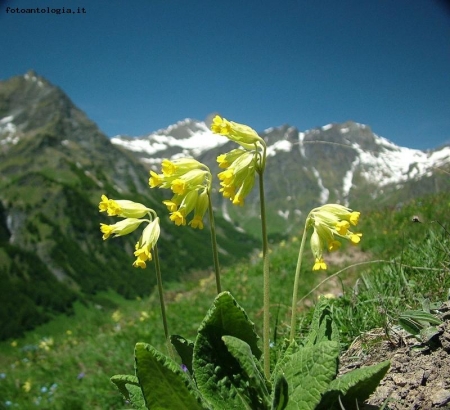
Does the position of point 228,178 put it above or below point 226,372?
above

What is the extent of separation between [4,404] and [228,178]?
607cm

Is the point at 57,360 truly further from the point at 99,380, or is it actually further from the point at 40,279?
the point at 40,279

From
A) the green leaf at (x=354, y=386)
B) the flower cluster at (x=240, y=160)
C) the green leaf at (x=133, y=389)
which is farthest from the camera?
the flower cluster at (x=240, y=160)

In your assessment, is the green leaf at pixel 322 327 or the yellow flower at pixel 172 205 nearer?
the green leaf at pixel 322 327

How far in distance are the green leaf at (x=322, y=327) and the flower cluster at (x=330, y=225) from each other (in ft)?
0.91

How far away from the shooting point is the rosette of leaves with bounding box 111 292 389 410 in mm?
2496

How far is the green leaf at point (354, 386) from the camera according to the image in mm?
2430

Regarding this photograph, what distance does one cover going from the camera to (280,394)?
8.56ft

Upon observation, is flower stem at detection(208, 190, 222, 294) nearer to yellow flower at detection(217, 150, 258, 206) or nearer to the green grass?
yellow flower at detection(217, 150, 258, 206)

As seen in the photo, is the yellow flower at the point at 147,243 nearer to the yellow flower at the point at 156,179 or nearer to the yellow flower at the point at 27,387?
the yellow flower at the point at 156,179

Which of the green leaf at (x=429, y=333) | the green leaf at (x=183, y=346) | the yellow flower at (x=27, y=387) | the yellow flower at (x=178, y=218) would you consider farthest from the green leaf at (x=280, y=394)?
the yellow flower at (x=27, y=387)

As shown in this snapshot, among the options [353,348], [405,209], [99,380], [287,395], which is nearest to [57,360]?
[99,380]

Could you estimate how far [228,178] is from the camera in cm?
320

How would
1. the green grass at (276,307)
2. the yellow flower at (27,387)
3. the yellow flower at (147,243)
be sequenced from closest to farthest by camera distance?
the yellow flower at (147,243)
the green grass at (276,307)
the yellow flower at (27,387)
